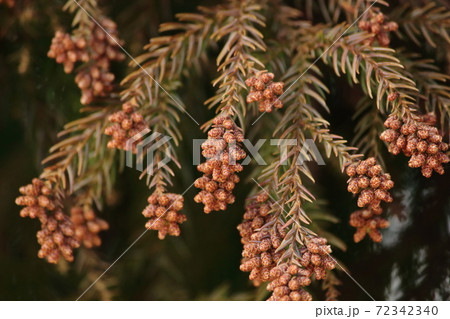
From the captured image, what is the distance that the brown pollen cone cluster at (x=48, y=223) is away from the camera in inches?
24.4

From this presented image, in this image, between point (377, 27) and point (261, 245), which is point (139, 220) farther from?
point (377, 27)

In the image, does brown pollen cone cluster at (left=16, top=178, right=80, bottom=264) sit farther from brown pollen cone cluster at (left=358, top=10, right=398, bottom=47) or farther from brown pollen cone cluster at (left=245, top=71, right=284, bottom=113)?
brown pollen cone cluster at (left=358, top=10, right=398, bottom=47)

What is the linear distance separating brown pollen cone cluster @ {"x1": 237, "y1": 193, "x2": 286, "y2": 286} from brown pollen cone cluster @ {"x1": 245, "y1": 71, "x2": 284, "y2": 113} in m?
0.13

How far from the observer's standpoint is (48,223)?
627 millimetres

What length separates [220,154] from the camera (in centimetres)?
52

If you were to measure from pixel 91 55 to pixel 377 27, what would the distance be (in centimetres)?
40

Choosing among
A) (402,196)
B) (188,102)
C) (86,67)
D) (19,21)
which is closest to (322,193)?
(402,196)

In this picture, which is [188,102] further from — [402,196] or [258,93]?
[402,196]

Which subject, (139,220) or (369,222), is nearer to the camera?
(369,222)

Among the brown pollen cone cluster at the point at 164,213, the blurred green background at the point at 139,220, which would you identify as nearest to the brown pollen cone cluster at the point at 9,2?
the blurred green background at the point at 139,220

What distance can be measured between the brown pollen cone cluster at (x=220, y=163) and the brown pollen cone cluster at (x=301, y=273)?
0.10 m

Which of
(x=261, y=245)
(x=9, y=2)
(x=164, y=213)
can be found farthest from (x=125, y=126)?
(x=9, y=2)

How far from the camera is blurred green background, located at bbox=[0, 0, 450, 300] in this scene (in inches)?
28.1
